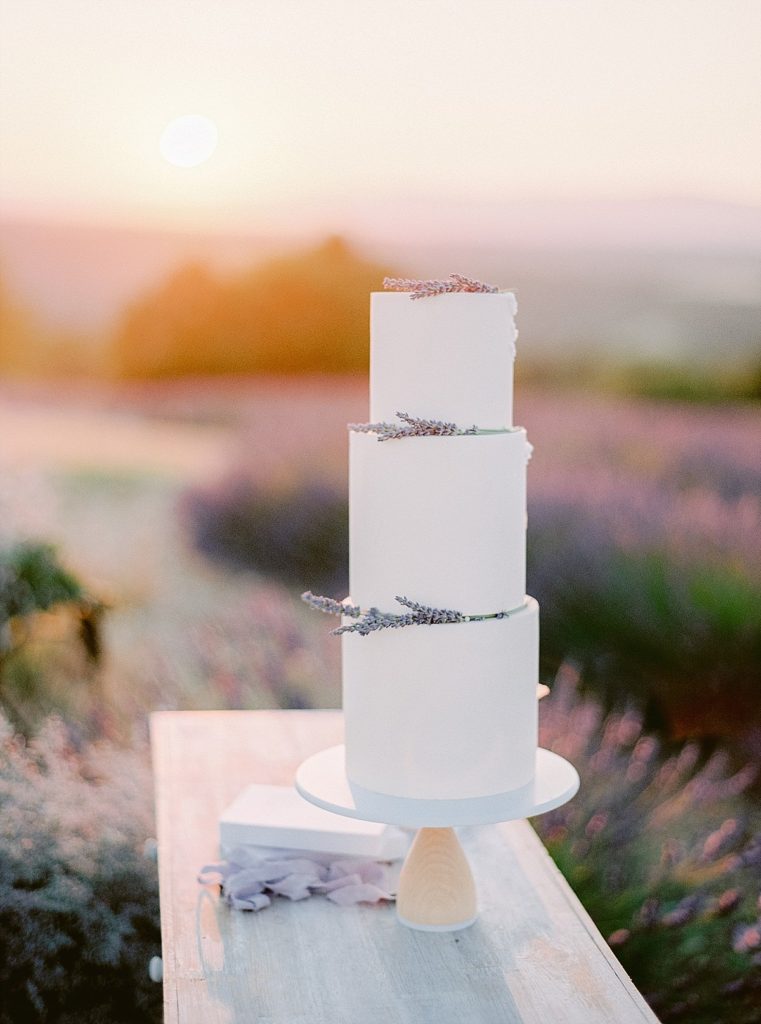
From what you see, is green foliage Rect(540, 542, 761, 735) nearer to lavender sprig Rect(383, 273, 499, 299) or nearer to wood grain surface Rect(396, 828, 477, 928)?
wood grain surface Rect(396, 828, 477, 928)

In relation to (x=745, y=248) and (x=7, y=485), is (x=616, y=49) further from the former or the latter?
(x=7, y=485)

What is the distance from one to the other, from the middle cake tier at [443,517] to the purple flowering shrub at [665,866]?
107 centimetres

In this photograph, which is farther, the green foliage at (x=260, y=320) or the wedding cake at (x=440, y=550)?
the green foliage at (x=260, y=320)

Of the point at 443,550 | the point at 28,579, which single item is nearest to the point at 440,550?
the point at 443,550

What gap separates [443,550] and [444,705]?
0.56 feet

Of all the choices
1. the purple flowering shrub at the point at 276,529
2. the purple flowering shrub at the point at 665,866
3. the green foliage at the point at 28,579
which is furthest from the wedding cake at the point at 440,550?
the purple flowering shrub at the point at 276,529

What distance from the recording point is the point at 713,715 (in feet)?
10.5

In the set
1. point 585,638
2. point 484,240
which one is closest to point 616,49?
point 484,240

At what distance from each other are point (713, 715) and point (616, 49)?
66.4 inches

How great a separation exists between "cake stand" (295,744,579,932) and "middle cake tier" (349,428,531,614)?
216mm

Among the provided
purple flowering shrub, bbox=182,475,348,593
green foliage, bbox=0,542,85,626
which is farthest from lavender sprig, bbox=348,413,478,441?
purple flowering shrub, bbox=182,475,348,593

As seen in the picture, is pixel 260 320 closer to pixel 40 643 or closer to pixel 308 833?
pixel 40 643

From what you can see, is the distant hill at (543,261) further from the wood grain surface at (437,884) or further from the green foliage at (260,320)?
the wood grain surface at (437,884)

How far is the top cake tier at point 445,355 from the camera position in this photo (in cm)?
136
